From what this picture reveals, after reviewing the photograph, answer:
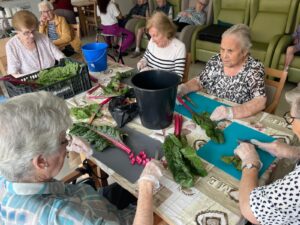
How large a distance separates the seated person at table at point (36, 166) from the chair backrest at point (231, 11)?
382cm

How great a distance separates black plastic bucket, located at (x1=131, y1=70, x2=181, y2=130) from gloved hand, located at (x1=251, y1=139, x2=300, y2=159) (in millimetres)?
455

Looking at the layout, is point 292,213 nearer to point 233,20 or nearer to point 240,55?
point 240,55

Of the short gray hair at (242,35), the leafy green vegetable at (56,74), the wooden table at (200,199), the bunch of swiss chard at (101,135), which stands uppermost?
the short gray hair at (242,35)

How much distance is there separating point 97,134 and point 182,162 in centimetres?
49

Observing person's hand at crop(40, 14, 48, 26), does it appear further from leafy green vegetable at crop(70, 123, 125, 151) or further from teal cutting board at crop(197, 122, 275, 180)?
teal cutting board at crop(197, 122, 275, 180)

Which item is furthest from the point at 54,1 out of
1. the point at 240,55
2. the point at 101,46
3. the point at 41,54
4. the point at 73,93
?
the point at 240,55

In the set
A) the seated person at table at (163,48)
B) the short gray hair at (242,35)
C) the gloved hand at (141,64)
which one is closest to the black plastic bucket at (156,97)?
the short gray hair at (242,35)

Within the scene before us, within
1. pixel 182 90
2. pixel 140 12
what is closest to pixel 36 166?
pixel 182 90

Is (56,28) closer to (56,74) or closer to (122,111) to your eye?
(56,74)

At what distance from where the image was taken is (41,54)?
2312mm

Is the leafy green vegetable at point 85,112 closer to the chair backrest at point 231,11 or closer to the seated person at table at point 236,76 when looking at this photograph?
the seated person at table at point 236,76

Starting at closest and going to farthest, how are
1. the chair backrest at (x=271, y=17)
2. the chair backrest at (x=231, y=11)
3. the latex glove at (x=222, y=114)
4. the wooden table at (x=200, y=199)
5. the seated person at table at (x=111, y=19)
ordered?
the wooden table at (x=200, y=199), the latex glove at (x=222, y=114), the chair backrest at (x=271, y=17), the chair backrest at (x=231, y=11), the seated person at table at (x=111, y=19)

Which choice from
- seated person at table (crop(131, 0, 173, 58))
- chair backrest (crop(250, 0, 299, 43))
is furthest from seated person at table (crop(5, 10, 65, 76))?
chair backrest (crop(250, 0, 299, 43))

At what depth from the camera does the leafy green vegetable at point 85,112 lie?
147cm
